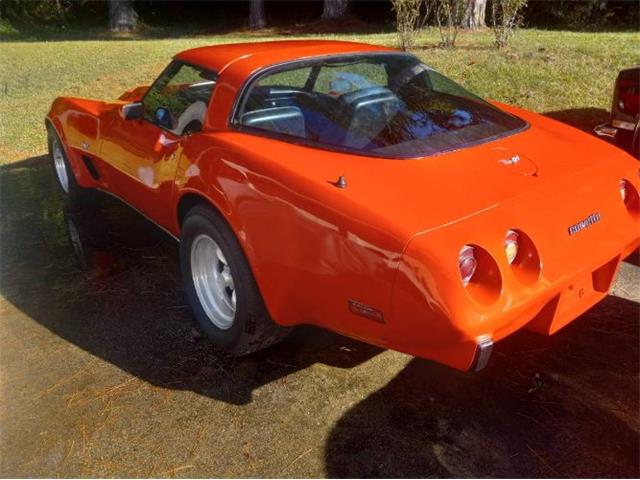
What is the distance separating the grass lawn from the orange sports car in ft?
14.3

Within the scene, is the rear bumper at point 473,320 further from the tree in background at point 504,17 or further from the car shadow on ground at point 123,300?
the tree in background at point 504,17

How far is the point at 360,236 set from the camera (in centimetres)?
222

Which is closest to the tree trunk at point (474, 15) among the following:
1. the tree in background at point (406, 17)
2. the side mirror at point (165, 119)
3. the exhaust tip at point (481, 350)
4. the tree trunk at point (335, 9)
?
the tree in background at point (406, 17)

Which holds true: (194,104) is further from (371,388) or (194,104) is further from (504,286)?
(504,286)

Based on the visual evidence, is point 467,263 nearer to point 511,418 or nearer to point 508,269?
point 508,269

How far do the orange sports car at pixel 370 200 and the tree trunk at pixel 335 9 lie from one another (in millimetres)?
13559

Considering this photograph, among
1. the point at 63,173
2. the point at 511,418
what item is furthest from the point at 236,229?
the point at 63,173

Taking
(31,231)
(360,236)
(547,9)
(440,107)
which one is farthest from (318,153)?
(547,9)

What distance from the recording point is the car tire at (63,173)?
196 inches

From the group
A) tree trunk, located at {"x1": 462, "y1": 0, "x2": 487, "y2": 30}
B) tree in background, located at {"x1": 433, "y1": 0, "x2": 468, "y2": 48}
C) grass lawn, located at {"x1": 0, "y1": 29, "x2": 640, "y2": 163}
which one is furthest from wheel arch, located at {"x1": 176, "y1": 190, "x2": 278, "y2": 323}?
tree trunk, located at {"x1": 462, "y1": 0, "x2": 487, "y2": 30}

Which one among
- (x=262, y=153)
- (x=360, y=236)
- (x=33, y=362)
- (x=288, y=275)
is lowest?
(x=33, y=362)

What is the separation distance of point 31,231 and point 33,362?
2007 millimetres

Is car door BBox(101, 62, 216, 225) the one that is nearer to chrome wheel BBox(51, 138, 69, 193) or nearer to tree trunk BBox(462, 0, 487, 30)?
chrome wheel BBox(51, 138, 69, 193)

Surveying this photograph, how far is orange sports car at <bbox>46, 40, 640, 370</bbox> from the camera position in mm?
2154
